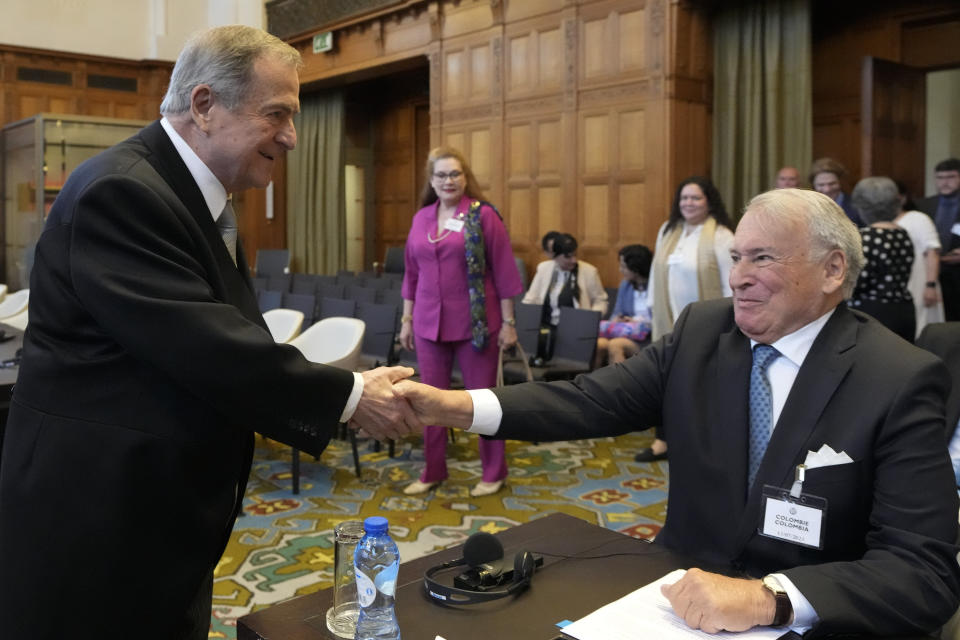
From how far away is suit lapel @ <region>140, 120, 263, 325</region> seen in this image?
1652mm

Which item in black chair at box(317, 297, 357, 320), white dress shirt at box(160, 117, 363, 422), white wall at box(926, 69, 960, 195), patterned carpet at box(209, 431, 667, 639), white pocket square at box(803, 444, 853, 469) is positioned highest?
white wall at box(926, 69, 960, 195)

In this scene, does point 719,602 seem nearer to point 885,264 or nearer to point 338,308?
point 885,264

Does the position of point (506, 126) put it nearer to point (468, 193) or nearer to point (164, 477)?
point (468, 193)

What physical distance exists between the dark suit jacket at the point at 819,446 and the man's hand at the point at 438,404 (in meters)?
0.09

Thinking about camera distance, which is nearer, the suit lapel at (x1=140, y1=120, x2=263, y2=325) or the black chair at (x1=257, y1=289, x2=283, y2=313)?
the suit lapel at (x1=140, y1=120, x2=263, y2=325)

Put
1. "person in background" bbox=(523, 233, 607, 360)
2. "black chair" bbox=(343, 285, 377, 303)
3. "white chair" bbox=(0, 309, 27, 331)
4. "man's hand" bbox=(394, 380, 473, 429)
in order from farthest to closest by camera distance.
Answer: "black chair" bbox=(343, 285, 377, 303)
"person in background" bbox=(523, 233, 607, 360)
"white chair" bbox=(0, 309, 27, 331)
"man's hand" bbox=(394, 380, 473, 429)

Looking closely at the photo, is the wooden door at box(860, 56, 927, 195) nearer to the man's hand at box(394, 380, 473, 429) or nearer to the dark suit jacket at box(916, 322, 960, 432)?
the dark suit jacket at box(916, 322, 960, 432)

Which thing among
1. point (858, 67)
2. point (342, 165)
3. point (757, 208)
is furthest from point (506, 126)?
point (757, 208)

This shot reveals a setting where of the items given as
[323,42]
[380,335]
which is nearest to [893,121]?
[380,335]

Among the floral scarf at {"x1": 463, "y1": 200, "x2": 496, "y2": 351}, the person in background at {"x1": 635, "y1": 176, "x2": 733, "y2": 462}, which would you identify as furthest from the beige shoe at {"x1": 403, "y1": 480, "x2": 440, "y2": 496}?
the person in background at {"x1": 635, "y1": 176, "x2": 733, "y2": 462}

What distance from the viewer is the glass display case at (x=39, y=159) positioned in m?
13.0

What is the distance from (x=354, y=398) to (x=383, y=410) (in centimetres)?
14

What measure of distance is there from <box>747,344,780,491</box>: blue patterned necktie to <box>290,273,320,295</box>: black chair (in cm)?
783

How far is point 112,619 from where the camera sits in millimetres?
1554
